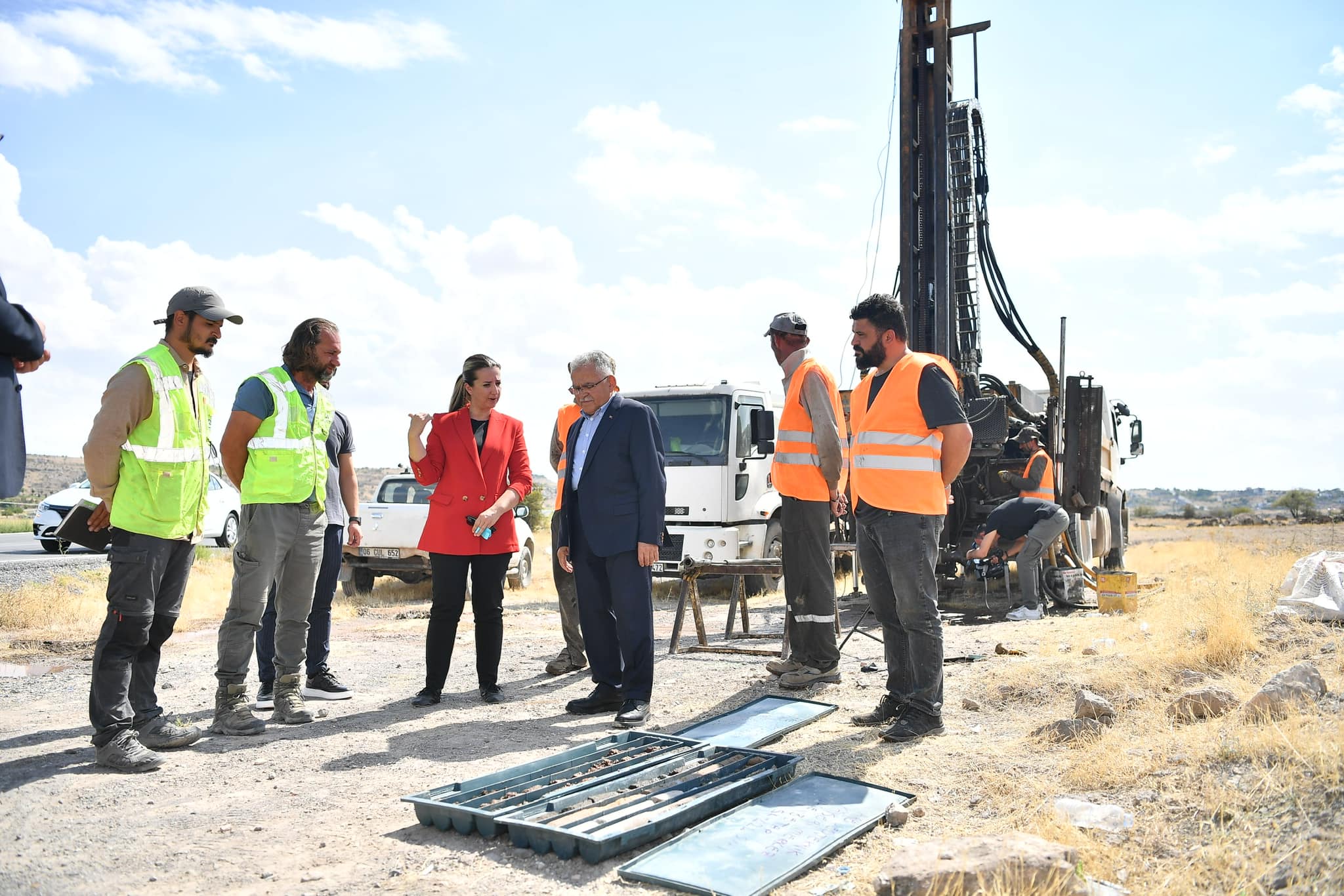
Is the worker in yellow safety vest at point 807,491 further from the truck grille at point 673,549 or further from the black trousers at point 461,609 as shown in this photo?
the truck grille at point 673,549

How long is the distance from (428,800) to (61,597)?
901 cm

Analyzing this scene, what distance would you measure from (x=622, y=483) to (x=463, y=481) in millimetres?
1033

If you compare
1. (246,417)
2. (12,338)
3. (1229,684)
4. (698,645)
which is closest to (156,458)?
(246,417)

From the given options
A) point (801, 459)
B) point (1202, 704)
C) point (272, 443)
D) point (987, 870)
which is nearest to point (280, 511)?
point (272, 443)

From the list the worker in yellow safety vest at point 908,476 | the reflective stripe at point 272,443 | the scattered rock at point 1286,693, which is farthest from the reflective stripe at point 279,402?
the scattered rock at point 1286,693

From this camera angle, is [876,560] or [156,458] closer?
[156,458]

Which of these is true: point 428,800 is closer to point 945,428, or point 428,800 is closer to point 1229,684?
point 945,428

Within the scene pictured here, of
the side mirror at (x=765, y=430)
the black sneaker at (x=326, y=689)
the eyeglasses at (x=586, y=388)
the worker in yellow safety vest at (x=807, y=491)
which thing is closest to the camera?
the eyeglasses at (x=586, y=388)

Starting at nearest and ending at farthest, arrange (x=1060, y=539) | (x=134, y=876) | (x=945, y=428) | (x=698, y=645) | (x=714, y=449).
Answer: (x=134, y=876) < (x=945, y=428) < (x=698, y=645) < (x=1060, y=539) < (x=714, y=449)

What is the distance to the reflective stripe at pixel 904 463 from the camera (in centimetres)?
477

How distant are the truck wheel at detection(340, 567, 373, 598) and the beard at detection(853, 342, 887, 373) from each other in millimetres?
8832

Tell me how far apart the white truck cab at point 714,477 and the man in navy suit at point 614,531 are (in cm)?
512

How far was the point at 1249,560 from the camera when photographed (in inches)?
512

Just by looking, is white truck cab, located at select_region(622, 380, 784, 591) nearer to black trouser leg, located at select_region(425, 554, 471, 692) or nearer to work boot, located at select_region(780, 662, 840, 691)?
work boot, located at select_region(780, 662, 840, 691)
